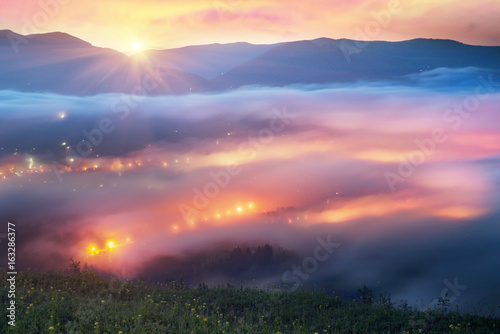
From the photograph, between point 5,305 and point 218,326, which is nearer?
point 218,326

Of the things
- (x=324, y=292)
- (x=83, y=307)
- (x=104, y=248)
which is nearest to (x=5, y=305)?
(x=83, y=307)

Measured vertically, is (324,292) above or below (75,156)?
below

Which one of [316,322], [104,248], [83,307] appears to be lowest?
[316,322]

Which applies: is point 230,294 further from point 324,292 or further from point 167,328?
point 167,328

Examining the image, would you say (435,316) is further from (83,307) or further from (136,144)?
(136,144)

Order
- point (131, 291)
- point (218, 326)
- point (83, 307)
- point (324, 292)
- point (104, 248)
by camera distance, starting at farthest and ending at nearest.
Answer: point (104, 248) < point (324, 292) < point (131, 291) < point (83, 307) < point (218, 326)

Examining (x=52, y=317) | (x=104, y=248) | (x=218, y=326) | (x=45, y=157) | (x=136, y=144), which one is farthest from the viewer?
(x=136, y=144)

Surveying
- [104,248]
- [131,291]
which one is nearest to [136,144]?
[104,248]
